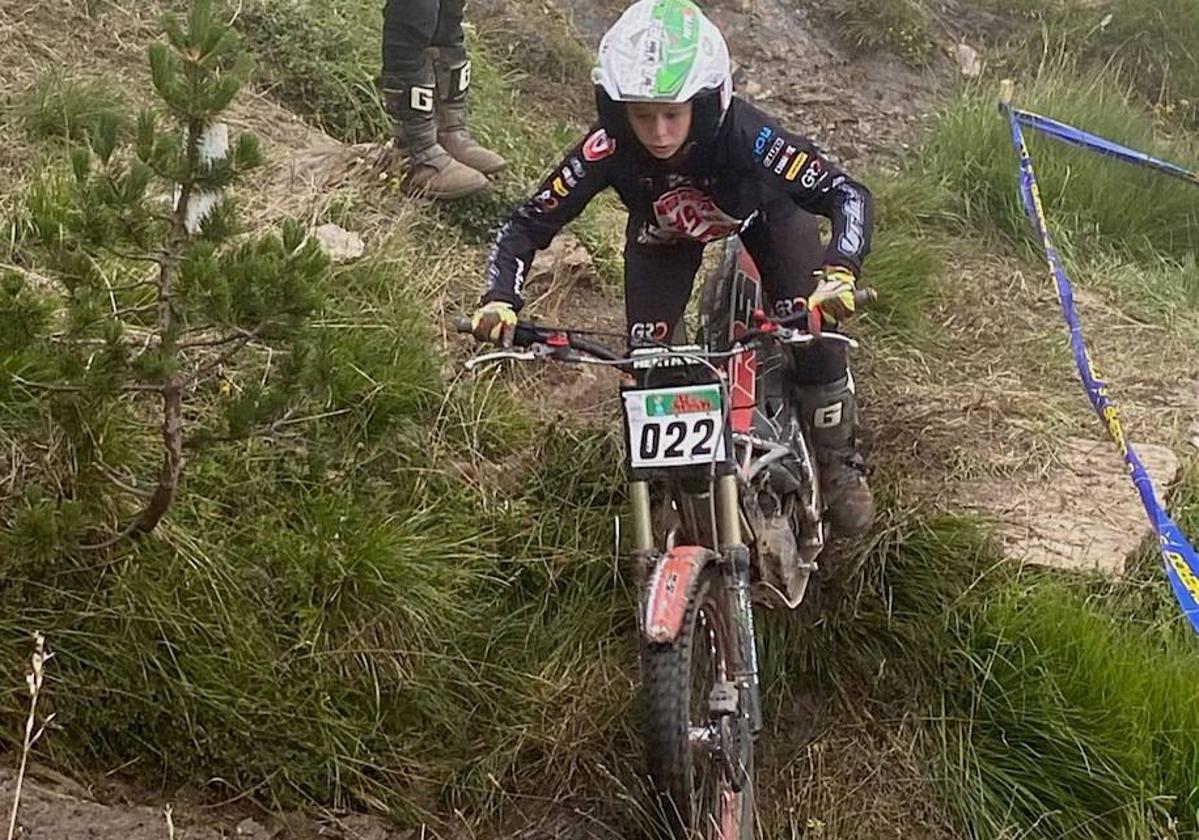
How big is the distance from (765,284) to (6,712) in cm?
209

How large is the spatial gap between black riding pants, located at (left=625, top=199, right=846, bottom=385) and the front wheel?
87 centimetres

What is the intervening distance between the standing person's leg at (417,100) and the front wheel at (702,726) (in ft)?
7.62

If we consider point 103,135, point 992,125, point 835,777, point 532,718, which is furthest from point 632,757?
point 992,125

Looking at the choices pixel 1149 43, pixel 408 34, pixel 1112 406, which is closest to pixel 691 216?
pixel 408 34

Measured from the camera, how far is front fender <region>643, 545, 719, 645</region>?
3.02 metres

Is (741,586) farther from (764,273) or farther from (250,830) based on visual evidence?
(250,830)

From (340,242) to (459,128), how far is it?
0.91 metres

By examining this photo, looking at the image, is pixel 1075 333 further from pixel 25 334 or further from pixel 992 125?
pixel 25 334

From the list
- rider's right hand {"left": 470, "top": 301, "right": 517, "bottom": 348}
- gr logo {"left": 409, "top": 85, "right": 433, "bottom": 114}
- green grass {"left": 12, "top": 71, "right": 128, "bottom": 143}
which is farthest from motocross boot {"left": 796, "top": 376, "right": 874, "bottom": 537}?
green grass {"left": 12, "top": 71, "right": 128, "bottom": 143}

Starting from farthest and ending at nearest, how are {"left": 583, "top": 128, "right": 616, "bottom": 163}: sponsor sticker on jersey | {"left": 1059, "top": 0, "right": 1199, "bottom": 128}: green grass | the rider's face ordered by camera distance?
1. {"left": 1059, "top": 0, "right": 1199, "bottom": 128}: green grass
2. {"left": 583, "top": 128, "right": 616, "bottom": 163}: sponsor sticker on jersey
3. the rider's face

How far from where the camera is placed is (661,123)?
340 centimetres

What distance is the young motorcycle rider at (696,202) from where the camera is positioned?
3.34 meters

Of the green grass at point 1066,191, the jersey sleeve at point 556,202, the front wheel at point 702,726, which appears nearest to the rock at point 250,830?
the front wheel at point 702,726

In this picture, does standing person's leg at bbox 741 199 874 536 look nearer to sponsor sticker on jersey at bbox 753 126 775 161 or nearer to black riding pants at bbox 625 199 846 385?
black riding pants at bbox 625 199 846 385
